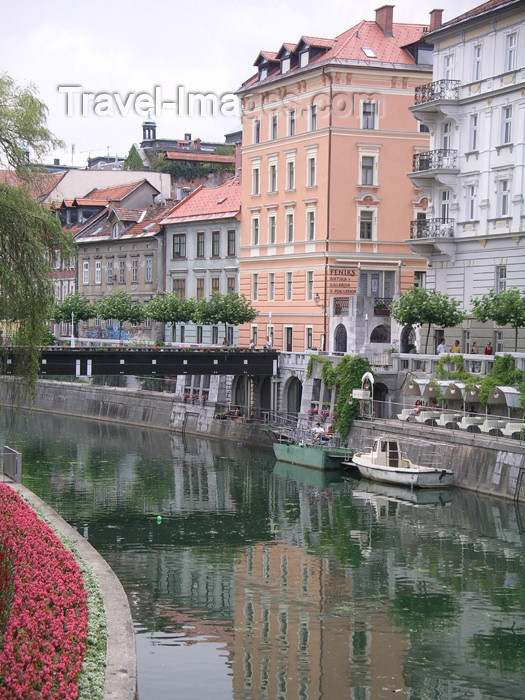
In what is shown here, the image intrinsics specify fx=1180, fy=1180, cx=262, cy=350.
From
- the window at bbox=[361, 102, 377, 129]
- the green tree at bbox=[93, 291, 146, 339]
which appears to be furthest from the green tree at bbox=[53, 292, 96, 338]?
the window at bbox=[361, 102, 377, 129]

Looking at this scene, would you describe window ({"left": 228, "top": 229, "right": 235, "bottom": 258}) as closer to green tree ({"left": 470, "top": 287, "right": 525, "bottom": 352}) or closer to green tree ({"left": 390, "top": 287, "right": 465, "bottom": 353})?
green tree ({"left": 390, "top": 287, "right": 465, "bottom": 353})

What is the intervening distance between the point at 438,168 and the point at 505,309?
1210 cm

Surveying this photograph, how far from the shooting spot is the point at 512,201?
184ft

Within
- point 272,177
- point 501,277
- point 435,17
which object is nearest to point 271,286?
point 272,177

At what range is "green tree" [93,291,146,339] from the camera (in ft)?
283

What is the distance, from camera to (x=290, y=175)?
75.2 meters

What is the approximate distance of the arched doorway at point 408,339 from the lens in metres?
65.3

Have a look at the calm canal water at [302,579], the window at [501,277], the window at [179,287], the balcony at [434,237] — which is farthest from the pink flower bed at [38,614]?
the window at [179,287]

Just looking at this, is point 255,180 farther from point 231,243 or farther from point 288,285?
point 288,285

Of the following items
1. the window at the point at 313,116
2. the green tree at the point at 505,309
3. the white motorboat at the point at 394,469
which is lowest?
the white motorboat at the point at 394,469

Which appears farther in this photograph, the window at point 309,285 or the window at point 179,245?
the window at point 179,245

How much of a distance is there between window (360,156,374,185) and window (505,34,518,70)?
53.9 feet

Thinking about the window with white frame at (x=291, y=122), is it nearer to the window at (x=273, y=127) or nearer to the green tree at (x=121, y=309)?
the window at (x=273, y=127)

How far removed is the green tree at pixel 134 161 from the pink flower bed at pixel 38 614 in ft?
341
